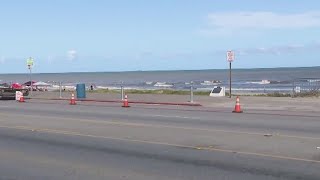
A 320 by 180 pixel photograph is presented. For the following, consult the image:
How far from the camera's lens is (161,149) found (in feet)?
39.7

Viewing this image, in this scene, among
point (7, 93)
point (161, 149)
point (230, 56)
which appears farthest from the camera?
point (7, 93)

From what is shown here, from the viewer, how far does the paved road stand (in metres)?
9.38

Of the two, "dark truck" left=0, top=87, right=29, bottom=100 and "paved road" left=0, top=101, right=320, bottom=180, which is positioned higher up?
"dark truck" left=0, top=87, right=29, bottom=100

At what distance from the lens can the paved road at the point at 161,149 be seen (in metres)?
9.38

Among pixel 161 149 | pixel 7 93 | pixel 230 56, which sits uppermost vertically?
pixel 230 56

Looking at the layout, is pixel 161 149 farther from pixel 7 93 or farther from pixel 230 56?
pixel 7 93

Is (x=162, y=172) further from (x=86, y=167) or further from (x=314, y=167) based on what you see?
(x=314, y=167)

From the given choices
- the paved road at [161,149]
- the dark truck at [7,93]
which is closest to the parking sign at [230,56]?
the paved road at [161,149]

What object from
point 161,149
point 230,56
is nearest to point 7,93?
point 230,56

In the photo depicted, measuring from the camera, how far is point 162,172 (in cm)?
940

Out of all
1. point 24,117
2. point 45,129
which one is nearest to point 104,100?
point 24,117

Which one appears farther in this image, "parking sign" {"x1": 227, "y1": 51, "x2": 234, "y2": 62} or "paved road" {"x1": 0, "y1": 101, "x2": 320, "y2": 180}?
"parking sign" {"x1": 227, "y1": 51, "x2": 234, "y2": 62}

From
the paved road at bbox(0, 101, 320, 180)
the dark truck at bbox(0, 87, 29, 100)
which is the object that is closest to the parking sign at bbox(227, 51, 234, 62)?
the paved road at bbox(0, 101, 320, 180)

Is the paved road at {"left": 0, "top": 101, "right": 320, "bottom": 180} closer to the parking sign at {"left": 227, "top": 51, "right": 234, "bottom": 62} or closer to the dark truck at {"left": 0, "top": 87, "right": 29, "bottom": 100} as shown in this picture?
the parking sign at {"left": 227, "top": 51, "right": 234, "bottom": 62}
